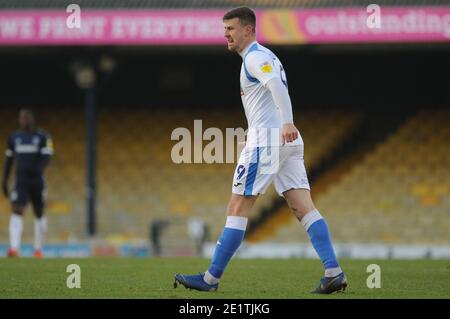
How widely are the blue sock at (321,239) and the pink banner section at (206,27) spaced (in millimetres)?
11028

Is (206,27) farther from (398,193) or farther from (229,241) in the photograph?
(229,241)

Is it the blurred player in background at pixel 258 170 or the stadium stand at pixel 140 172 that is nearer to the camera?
the blurred player in background at pixel 258 170

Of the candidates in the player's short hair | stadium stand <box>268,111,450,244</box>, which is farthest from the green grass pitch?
stadium stand <box>268,111,450,244</box>

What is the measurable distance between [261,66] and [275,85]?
0.20m

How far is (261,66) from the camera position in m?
7.93

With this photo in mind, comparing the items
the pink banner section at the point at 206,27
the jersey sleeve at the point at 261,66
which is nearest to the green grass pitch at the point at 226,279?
the jersey sleeve at the point at 261,66

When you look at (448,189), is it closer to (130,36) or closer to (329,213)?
(329,213)

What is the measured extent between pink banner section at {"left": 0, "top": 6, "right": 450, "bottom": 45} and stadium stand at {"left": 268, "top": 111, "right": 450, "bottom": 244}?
3.27 m

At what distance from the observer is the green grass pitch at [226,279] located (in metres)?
8.08

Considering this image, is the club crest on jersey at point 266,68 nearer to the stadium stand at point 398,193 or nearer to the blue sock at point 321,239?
the blue sock at point 321,239

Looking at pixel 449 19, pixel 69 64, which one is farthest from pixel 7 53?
pixel 449 19

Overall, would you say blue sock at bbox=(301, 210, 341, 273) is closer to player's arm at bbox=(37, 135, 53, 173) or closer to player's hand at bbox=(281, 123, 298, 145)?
player's hand at bbox=(281, 123, 298, 145)

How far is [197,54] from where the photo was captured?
2322 centimetres
